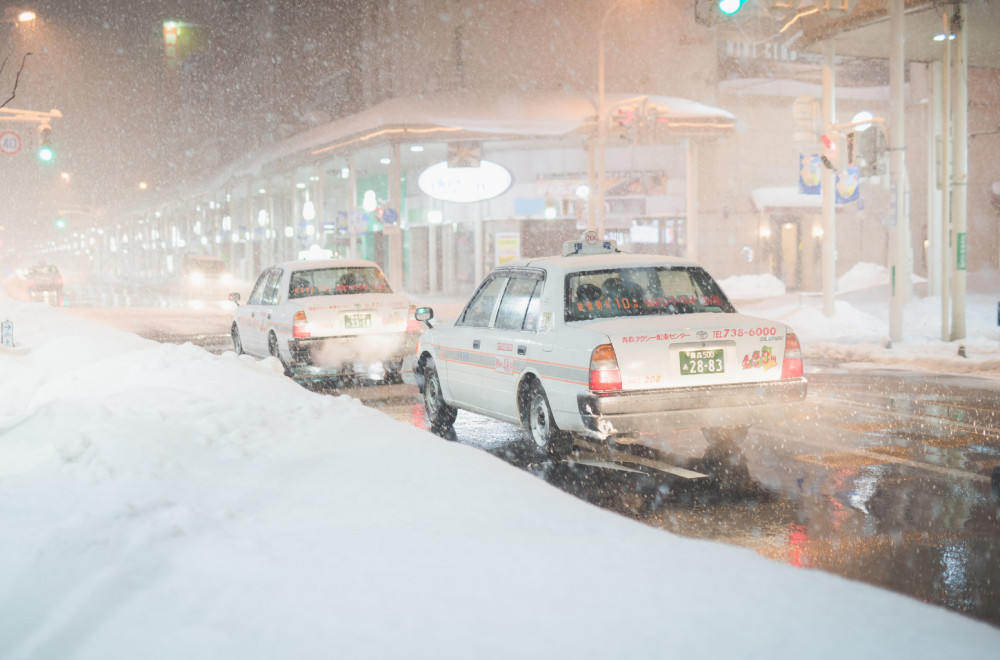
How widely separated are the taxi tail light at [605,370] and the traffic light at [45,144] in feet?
92.4

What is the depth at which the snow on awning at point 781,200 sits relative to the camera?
4497 centimetres

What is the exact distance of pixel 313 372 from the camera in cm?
1456

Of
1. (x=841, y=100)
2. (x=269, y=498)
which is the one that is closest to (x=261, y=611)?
(x=269, y=498)

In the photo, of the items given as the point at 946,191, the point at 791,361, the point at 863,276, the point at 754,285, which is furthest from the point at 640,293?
the point at 863,276

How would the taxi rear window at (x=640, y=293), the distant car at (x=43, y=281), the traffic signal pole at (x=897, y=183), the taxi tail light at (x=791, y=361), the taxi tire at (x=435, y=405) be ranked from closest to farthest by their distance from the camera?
the taxi tail light at (x=791, y=361) → the taxi rear window at (x=640, y=293) → the taxi tire at (x=435, y=405) → the traffic signal pole at (x=897, y=183) → the distant car at (x=43, y=281)

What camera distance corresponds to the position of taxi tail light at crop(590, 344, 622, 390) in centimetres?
715

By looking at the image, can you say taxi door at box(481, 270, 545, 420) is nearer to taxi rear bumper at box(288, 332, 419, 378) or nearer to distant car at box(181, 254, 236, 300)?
taxi rear bumper at box(288, 332, 419, 378)

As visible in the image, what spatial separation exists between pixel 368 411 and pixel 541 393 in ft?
4.46

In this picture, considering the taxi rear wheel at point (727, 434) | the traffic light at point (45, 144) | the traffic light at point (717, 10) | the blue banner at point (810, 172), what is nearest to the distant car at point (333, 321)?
the traffic light at point (717, 10)

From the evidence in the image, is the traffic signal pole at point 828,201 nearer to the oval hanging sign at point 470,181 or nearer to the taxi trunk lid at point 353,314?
the taxi trunk lid at point 353,314

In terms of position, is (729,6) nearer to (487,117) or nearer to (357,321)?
(357,321)

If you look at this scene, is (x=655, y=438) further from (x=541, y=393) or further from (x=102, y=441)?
(x=102, y=441)

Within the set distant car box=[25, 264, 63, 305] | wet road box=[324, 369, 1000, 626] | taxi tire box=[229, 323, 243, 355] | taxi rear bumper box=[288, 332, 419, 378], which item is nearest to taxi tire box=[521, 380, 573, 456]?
wet road box=[324, 369, 1000, 626]

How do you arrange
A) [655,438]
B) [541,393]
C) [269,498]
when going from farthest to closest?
1. [655,438]
2. [541,393]
3. [269,498]
